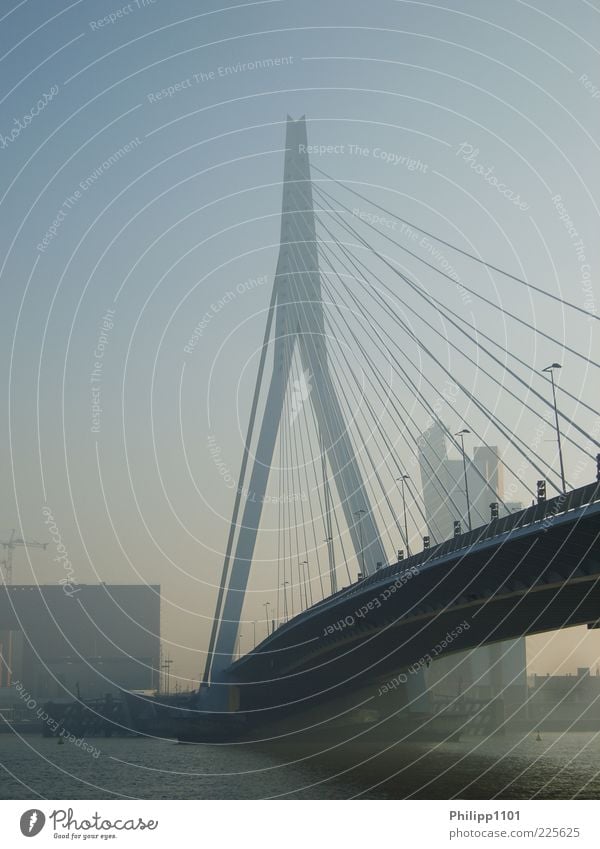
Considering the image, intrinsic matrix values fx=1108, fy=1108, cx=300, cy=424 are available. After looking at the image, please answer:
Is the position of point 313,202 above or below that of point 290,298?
above

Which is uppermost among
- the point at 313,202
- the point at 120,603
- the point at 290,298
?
the point at 120,603

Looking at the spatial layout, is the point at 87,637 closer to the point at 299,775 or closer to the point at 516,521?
the point at 299,775

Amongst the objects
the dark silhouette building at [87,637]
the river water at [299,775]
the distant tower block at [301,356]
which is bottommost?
the river water at [299,775]

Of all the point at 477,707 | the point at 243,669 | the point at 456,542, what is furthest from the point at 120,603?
the point at 456,542

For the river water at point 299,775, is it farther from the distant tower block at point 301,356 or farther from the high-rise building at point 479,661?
the high-rise building at point 479,661

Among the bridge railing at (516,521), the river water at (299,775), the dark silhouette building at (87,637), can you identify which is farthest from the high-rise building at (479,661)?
the bridge railing at (516,521)

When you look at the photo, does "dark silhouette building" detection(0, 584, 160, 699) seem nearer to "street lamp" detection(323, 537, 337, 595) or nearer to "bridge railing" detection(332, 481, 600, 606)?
"street lamp" detection(323, 537, 337, 595)

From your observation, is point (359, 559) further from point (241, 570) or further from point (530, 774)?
→ point (530, 774)
